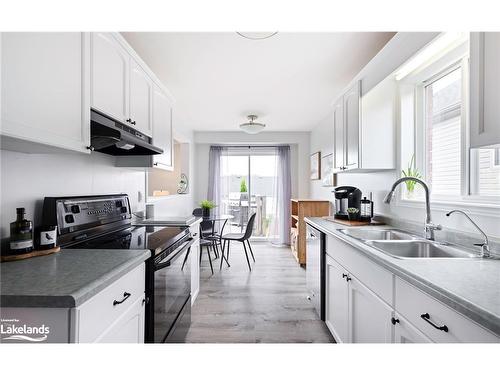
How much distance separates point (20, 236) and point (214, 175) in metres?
4.29

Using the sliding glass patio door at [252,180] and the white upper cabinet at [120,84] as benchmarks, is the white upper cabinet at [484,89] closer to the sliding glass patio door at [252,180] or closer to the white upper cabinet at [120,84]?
the white upper cabinet at [120,84]

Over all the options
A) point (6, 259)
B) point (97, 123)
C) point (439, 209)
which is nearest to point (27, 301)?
point (6, 259)

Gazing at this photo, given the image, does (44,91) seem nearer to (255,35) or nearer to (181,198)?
(255,35)

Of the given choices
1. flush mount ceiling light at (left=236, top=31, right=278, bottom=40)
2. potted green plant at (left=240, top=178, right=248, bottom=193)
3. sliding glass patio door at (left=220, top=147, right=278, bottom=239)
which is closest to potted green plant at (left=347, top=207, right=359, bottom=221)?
flush mount ceiling light at (left=236, top=31, right=278, bottom=40)

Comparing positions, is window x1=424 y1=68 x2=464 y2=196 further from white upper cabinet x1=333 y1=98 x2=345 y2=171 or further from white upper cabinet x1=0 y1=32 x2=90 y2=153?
white upper cabinet x1=0 y1=32 x2=90 y2=153

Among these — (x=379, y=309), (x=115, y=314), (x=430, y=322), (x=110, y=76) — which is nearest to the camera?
(x=430, y=322)

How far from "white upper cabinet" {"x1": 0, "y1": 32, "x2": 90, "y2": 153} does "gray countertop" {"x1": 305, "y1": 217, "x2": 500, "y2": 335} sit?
1.47 meters

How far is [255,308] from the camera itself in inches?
93.4

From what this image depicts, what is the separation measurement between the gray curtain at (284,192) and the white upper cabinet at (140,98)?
3.66 metres

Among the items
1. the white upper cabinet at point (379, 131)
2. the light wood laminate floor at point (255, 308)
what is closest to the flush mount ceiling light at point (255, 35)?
the white upper cabinet at point (379, 131)

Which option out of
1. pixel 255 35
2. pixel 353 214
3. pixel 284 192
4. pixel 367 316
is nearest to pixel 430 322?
pixel 367 316

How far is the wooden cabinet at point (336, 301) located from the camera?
1.58m
